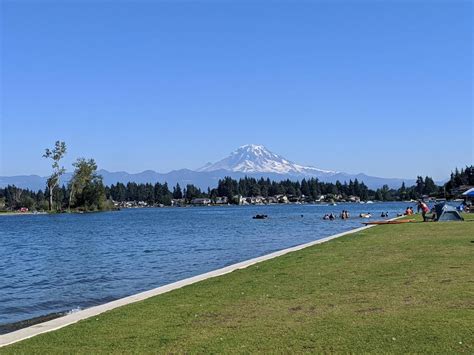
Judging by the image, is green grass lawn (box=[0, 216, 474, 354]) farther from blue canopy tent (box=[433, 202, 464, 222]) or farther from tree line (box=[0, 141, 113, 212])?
tree line (box=[0, 141, 113, 212])

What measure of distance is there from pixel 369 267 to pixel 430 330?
8284 mm

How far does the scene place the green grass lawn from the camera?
8.59 meters

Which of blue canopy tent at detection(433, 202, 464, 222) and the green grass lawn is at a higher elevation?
blue canopy tent at detection(433, 202, 464, 222)

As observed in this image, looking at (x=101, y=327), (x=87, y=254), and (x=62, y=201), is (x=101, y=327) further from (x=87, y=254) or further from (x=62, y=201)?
(x=62, y=201)

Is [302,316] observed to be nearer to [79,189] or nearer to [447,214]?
[447,214]

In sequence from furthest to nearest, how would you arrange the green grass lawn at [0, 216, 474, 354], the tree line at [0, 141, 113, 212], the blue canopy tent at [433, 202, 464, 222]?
the tree line at [0, 141, 113, 212]
the blue canopy tent at [433, 202, 464, 222]
the green grass lawn at [0, 216, 474, 354]

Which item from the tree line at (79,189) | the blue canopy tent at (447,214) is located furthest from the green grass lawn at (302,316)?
the tree line at (79,189)

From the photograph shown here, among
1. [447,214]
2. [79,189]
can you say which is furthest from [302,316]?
[79,189]

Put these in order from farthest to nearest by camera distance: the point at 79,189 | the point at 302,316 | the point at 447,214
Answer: the point at 79,189 → the point at 447,214 → the point at 302,316

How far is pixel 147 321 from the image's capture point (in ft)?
36.4

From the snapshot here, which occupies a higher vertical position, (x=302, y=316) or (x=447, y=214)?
(x=447, y=214)

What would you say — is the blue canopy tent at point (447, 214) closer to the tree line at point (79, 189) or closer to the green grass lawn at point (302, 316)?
the green grass lawn at point (302, 316)

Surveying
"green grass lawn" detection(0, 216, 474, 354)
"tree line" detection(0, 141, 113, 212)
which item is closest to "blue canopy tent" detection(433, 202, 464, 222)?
"green grass lawn" detection(0, 216, 474, 354)

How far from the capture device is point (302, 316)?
10.5 meters
